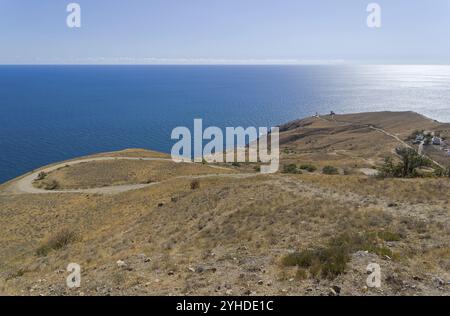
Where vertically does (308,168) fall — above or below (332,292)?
below

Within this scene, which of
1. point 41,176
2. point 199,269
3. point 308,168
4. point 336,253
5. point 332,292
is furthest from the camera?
point 41,176

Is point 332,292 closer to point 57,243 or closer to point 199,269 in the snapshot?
point 199,269

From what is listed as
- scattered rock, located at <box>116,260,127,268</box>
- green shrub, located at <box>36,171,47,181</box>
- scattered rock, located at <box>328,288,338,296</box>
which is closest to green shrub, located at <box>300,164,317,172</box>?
green shrub, located at <box>36,171,47,181</box>

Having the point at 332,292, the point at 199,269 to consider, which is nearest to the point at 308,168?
the point at 199,269

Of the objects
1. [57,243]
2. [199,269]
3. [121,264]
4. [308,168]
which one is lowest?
[308,168]

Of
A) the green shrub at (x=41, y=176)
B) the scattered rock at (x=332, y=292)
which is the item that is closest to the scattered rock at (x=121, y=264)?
the scattered rock at (x=332, y=292)

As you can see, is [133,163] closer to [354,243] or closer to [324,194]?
[324,194]

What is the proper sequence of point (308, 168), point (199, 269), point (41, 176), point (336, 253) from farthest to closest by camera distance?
1. point (41, 176)
2. point (308, 168)
3. point (199, 269)
4. point (336, 253)

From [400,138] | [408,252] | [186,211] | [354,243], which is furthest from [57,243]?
[400,138]

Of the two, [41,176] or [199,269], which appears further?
[41,176]

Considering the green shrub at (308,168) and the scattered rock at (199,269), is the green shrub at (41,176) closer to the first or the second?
the green shrub at (308,168)
